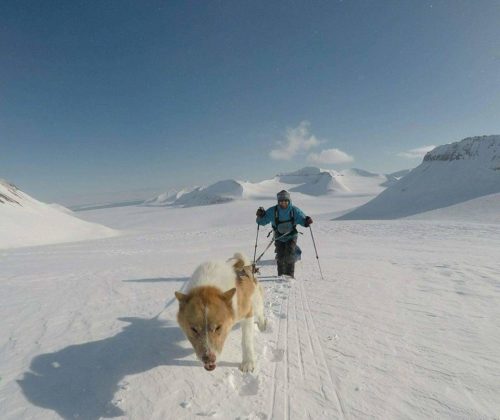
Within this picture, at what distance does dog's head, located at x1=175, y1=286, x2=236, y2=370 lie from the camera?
3.06 meters

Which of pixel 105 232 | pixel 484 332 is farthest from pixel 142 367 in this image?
pixel 105 232

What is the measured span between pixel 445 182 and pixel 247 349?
8879 centimetres

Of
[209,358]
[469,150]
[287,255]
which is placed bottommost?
[209,358]

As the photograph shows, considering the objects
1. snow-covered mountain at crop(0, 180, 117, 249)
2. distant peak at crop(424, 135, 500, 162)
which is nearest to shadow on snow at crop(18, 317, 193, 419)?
snow-covered mountain at crop(0, 180, 117, 249)

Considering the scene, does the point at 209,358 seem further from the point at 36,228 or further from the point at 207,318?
the point at 36,228

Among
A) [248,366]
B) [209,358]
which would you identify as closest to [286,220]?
[248,366]

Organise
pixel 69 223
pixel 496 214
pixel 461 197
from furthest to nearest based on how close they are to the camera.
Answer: pixel 461 197 < pixel 69 223 < pixel 496 214

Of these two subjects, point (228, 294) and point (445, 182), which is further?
point (445, 182)

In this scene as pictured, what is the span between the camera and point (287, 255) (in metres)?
8.80

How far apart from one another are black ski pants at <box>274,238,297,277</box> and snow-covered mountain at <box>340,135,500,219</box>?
5309 centimetres

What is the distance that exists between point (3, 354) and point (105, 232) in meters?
47.4

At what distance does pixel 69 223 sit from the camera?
1877 inches

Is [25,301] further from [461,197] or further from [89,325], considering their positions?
[461,197]

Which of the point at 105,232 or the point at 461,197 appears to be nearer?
the point at 105,232
